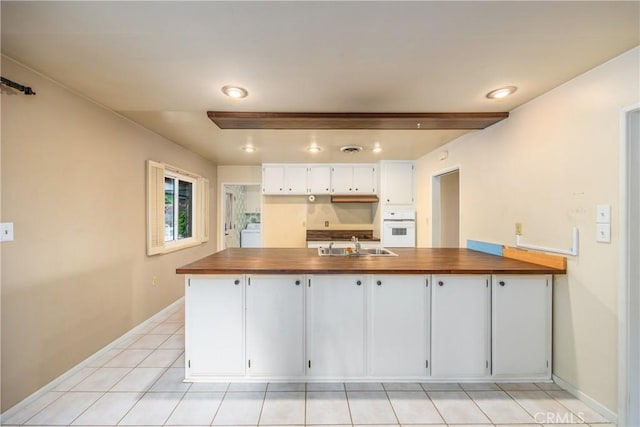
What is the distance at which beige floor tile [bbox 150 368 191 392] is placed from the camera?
6.40 feet

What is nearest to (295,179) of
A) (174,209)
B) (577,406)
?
(174,209)

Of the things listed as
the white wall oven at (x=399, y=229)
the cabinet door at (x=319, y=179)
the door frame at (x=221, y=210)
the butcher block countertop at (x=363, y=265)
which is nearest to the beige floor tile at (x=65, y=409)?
the butcher block countertop at (x=363, y=265)

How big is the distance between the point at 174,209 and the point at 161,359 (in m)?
2.16

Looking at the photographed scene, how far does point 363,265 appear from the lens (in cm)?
208

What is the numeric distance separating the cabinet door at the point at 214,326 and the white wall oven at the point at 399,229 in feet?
9.91

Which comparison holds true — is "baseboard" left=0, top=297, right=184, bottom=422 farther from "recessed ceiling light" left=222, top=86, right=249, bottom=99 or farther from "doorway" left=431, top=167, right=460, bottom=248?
"doorway" left=431, top=167, right=460, bottom=248

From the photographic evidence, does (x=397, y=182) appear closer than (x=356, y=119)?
No

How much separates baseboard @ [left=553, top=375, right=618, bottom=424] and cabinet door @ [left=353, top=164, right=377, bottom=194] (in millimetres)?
3455

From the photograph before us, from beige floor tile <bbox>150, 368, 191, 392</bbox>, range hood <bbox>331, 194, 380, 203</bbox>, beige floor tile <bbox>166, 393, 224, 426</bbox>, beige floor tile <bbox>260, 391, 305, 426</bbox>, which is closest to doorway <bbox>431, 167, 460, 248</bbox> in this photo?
range hood <bbox>331, 194, 380, 203</bbox>

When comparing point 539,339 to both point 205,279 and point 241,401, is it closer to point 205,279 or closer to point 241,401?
point 241,401

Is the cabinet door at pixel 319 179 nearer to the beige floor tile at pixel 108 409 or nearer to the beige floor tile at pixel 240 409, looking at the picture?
the beige floor tile at pixel 240 409

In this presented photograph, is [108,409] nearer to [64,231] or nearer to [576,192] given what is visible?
[64,231]

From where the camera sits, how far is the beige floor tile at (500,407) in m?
1.68

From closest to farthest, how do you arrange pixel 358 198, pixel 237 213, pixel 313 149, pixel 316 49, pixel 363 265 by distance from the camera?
pixel 316 49
pixel 363 265
pixel 313 149
pixel 358 198
pixel 237 213
